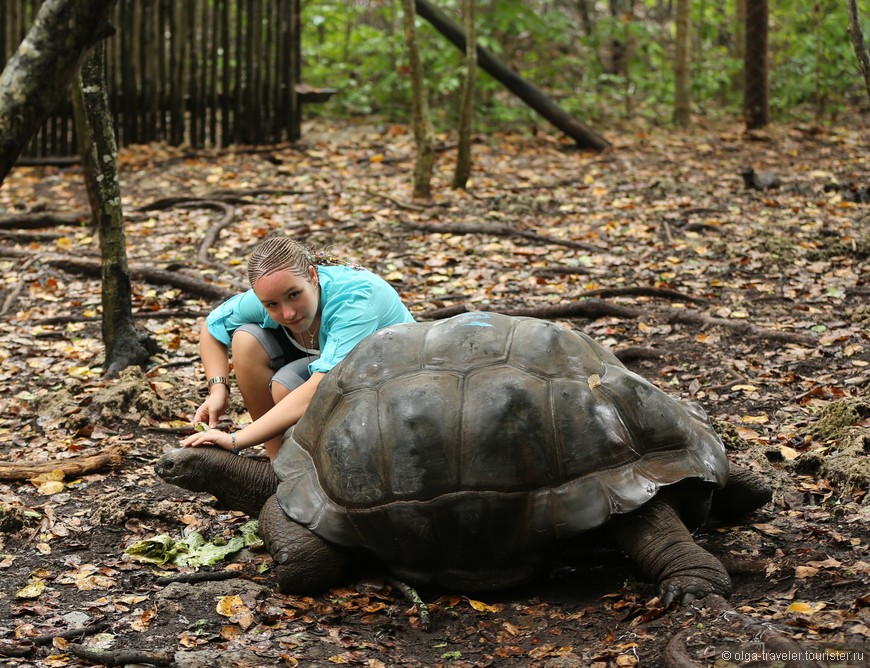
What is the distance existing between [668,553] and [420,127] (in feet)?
22.1

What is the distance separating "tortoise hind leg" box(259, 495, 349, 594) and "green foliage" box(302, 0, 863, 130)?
8.64 metres

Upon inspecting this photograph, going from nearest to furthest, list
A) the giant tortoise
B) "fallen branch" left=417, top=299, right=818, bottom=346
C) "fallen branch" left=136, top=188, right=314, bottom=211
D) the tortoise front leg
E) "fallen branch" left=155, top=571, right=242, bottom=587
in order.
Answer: the tortoise front leg < the giant tortoise < "fallen branch" left=155, top=571, right=242, bottom=587 < "fallen branch" left=417, top=299, right=818, bottom=346 < "fallen branch" left=136, top=188, right=314, bottom=211

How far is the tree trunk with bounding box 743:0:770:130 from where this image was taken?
36.9 feet

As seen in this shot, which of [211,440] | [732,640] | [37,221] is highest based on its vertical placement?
[37,221]

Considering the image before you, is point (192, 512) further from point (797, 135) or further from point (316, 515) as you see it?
point (797, 135)

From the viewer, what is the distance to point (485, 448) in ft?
11.8

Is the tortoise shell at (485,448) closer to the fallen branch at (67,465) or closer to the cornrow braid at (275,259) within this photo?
the cornrow braid at (275,259)

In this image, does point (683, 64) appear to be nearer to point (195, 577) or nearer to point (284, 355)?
point (284, 355)

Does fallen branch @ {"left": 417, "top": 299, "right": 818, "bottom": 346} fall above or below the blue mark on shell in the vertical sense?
below

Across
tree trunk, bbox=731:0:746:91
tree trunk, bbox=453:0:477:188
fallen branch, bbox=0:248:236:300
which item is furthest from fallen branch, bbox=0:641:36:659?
tree trunk, bbox=731:0:746:91

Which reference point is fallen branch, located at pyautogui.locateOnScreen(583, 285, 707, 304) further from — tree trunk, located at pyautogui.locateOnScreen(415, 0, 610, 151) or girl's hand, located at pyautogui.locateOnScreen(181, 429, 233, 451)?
tree trunk, located at pyautogui.locateOnScreen(415, 0, 610, 151)

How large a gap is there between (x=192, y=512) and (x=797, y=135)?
10.2 meters

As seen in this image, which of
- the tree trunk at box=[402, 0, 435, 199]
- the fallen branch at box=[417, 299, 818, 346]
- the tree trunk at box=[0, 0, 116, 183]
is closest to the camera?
the tree trunk at box=[0, 0, 116, 183]

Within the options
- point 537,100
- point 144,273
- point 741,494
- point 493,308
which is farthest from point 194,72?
point 741,494
